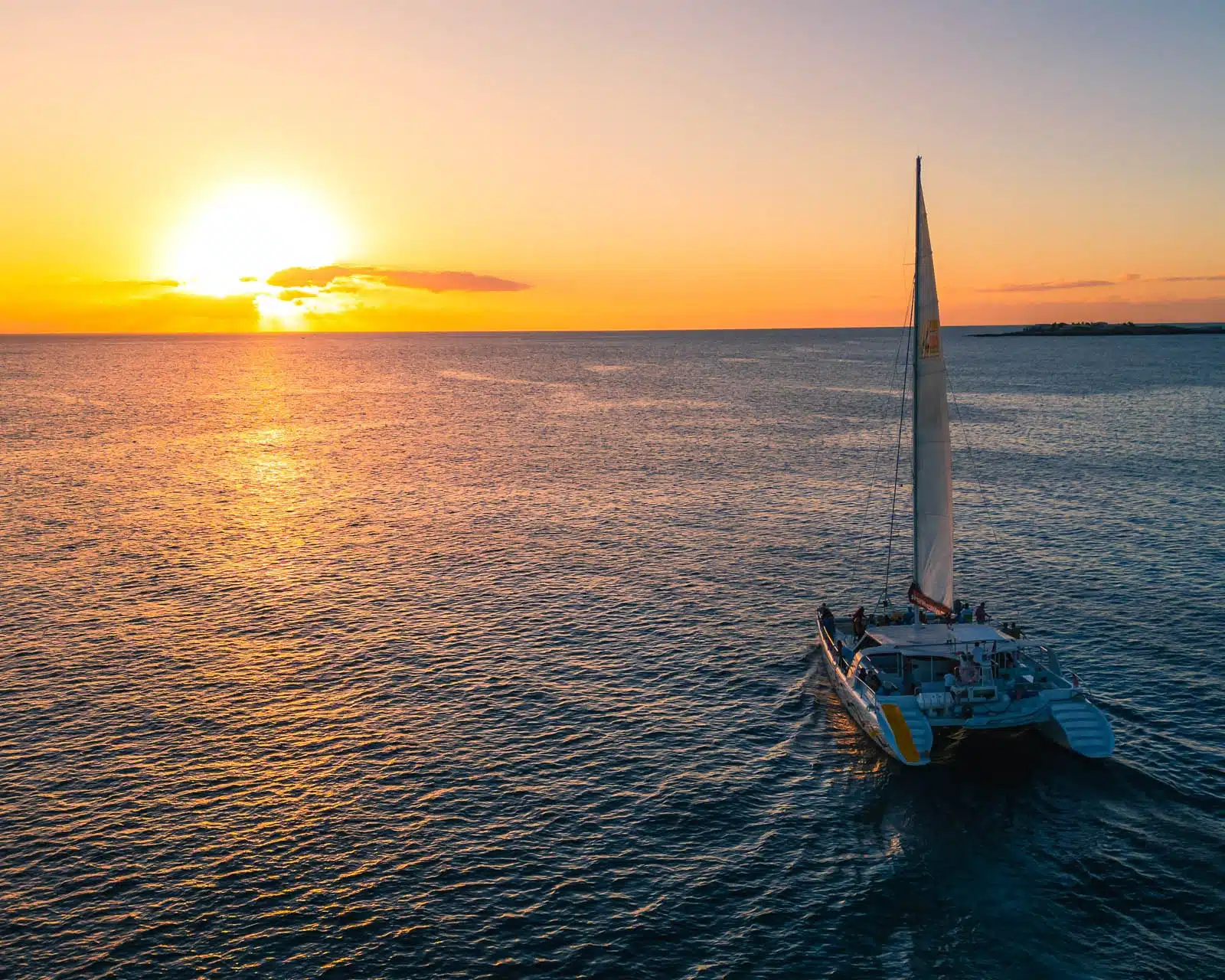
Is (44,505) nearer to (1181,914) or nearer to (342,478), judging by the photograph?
(342,478)

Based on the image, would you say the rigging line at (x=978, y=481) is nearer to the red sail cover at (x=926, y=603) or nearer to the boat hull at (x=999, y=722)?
the red sail cover at (x=926, y=603)

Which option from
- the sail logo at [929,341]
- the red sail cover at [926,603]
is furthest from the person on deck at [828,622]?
the sail logo at [929,341]

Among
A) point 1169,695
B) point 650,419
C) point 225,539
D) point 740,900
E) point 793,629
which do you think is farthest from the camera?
point 650,419

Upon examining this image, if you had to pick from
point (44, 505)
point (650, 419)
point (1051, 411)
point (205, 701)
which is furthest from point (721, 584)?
point (1051, 411)

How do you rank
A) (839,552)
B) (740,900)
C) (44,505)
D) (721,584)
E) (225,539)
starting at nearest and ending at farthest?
1. (740,900)
2. (721,584)
3. (839,552)
4. (225,539)
5. (44,505)

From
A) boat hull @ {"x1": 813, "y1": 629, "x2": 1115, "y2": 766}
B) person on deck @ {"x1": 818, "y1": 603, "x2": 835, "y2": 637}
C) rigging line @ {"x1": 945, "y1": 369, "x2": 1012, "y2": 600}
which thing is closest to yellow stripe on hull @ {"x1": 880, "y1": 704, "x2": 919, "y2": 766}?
boat hull @ {"x1": 813, "y1": 629, "x2": 1115, "y2": 766}

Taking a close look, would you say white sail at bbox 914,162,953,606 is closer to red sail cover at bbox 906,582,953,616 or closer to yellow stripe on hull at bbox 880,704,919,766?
red sail cover at bbox 906,582,953,616

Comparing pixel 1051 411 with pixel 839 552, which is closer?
pixel 839 552
